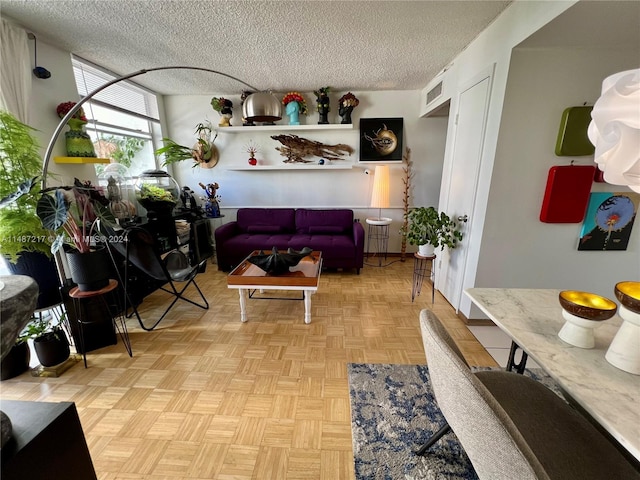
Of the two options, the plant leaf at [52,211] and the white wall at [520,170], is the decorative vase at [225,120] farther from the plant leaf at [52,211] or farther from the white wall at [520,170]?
the white wall at [520,170]

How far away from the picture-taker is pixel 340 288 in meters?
3.06

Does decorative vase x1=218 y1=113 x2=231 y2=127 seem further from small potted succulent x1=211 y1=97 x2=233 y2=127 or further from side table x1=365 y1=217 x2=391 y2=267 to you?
side table x1=365 y1=217 x2=391 y2=267

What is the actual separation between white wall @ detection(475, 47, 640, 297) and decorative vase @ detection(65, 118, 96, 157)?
3.54 meters

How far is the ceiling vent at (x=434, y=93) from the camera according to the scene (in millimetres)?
3006

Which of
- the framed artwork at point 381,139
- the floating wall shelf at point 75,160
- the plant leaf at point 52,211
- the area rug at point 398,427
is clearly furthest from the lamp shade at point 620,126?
the floating wall shelf at point 75,160

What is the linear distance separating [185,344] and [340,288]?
1.69 metres

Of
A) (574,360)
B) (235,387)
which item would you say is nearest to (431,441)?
(574,360)

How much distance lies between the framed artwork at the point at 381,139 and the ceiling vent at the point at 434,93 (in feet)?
1.51

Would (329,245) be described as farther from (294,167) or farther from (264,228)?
(294,167)

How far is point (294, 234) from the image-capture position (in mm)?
3857

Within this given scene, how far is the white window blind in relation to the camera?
8.64 ft

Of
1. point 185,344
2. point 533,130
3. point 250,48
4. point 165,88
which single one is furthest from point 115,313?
point 533,130

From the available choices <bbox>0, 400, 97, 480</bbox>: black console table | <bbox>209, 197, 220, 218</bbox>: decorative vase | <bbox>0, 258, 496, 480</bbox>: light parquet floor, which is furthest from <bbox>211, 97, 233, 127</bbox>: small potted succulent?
<bbox>0, 400, 97, 480</bbox>: black console table

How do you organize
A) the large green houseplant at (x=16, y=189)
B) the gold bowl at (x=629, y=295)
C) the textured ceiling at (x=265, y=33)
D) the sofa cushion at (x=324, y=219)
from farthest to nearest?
the sofa cushion at (x=324, y=219)
the textured ceiling at (x=265, y=33)
the large green houseplant at (x=16, y=189)
the gold bowl at (x=629, y=295)
